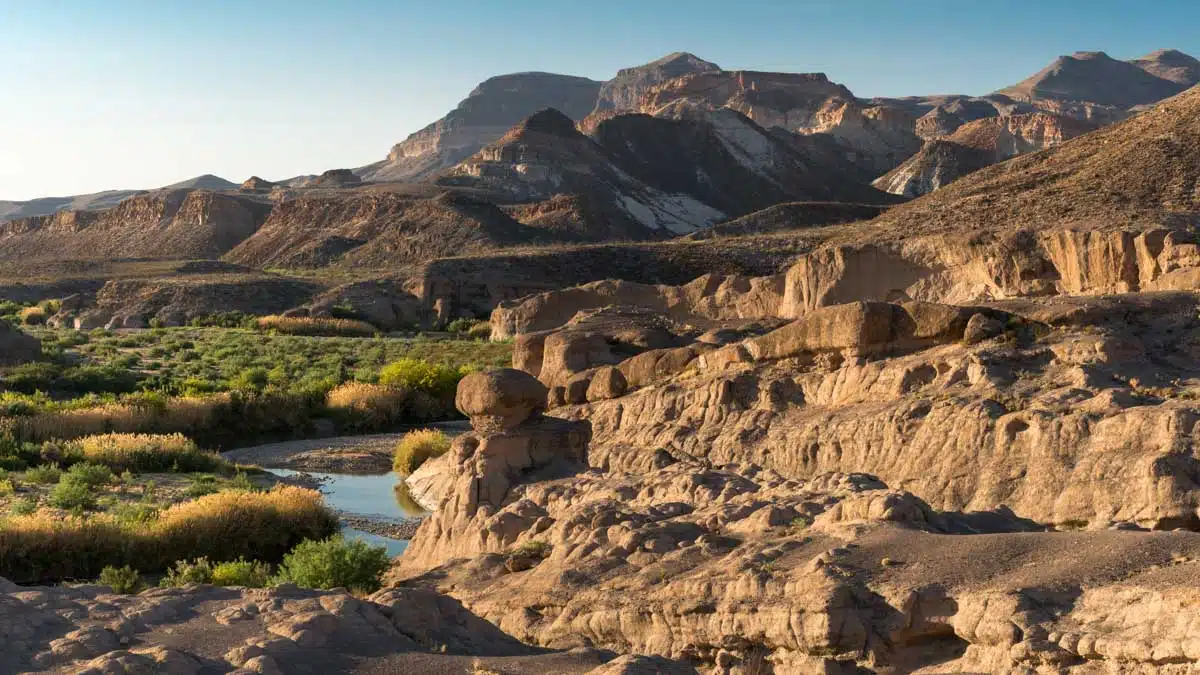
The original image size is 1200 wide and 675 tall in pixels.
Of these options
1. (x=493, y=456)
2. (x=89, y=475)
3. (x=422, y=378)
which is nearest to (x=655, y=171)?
(x=422, y=378)

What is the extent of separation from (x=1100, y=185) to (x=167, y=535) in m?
29.7

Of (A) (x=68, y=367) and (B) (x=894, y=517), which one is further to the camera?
(A) (x=68, y=367)

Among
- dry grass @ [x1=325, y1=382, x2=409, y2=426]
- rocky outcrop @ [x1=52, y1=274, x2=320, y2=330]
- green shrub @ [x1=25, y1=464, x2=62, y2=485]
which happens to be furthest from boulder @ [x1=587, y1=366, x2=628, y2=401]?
rocky outcrop @ [x1=52, y1=274, x2=320, y2=330]

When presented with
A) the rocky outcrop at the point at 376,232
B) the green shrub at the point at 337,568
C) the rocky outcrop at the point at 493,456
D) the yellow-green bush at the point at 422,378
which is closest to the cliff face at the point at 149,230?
the rocky outcrop at the point at 376,232

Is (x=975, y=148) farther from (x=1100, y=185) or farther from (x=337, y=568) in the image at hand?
(x=337, y=568)

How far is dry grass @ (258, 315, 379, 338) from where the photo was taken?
53.5m

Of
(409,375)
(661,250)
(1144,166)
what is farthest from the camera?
(661,250)

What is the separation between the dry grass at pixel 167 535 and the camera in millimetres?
16109

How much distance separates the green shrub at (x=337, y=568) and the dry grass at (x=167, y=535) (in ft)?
11.5

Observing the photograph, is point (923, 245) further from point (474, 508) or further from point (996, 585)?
point (996, 585)

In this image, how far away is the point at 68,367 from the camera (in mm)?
38500

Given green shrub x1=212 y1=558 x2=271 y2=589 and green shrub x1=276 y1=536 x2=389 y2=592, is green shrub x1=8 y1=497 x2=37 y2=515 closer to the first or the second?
green shrub x1=212 y1=558 x2=271 y2=589

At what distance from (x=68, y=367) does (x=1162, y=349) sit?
1232 inches

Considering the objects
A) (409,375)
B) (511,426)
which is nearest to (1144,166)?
(409,375)
